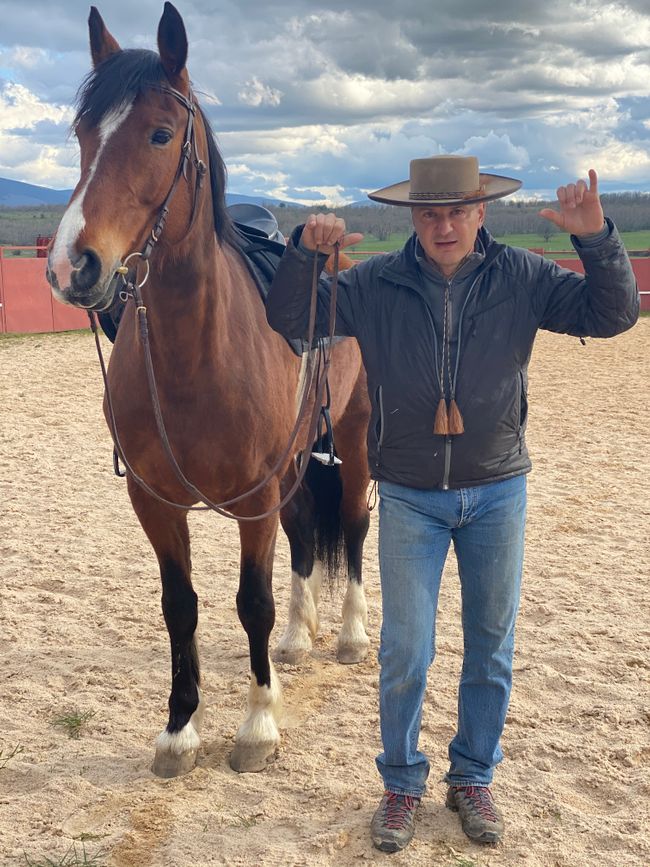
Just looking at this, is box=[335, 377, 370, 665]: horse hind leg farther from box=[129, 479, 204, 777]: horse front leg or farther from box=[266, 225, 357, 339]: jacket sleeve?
box=[266, 225, 357, 339]: jacket sleeve

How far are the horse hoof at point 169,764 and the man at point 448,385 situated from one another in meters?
0.77

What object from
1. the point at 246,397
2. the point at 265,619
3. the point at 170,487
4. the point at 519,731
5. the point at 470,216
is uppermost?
the point at 470,216

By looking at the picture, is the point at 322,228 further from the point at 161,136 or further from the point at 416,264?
the point at 161,136

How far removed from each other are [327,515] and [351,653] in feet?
2.20

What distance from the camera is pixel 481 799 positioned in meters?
2.67

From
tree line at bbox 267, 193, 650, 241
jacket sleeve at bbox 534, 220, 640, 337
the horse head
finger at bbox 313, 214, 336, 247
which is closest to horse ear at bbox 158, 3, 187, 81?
the horse head

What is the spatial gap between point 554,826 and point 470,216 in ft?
6.04

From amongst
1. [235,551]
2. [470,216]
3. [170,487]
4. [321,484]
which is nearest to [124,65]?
[470,216]

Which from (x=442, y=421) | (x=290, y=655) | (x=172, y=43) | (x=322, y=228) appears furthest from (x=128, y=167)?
(x=290, y=655)

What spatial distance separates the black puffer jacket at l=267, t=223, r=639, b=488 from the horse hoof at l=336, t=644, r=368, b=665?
1.68 m

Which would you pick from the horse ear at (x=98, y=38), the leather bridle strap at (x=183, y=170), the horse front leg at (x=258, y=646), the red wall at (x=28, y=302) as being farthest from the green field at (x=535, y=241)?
the leather bridle strap at (x=183, y=170)

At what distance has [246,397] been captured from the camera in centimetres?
295

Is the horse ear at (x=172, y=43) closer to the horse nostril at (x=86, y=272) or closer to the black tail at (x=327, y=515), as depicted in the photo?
the horse nostril at (x=86, y=272)

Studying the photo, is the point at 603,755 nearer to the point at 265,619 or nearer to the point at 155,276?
the point at 265,619
